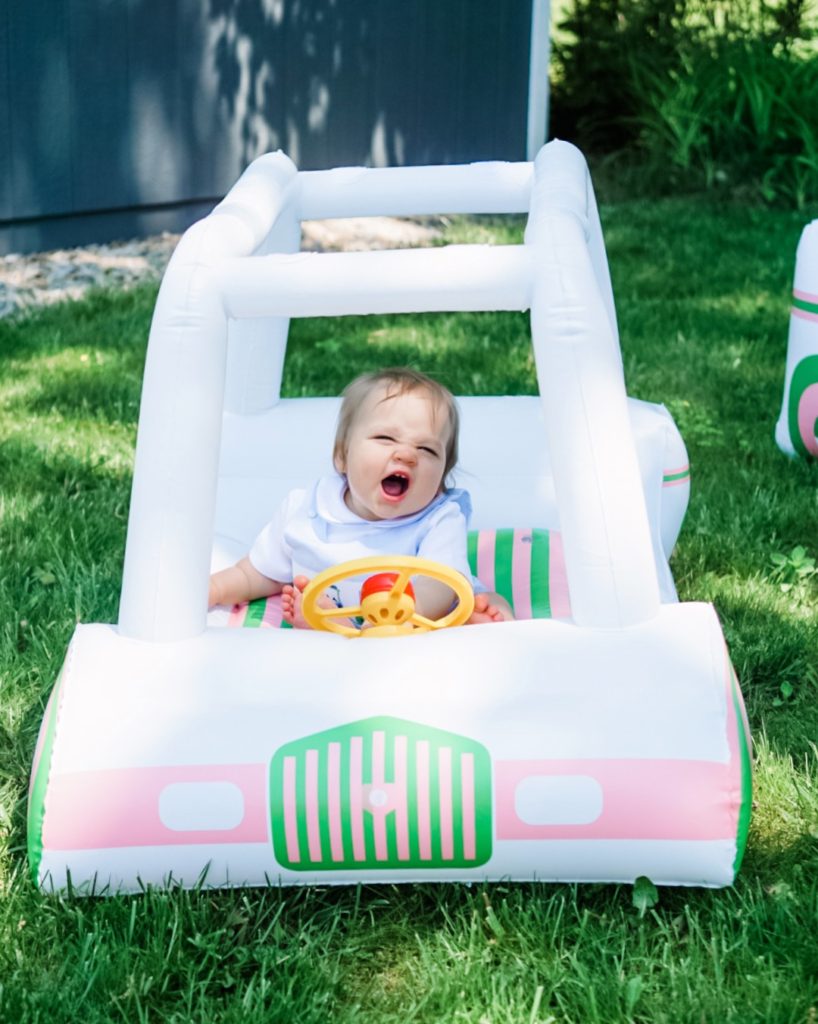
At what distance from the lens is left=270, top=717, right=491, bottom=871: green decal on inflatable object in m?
1.73

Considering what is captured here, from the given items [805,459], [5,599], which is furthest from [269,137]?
[5,599]

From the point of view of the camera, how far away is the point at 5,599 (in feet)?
8.76

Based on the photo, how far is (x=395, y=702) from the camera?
69.5 inches

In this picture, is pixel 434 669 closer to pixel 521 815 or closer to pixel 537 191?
pixel 521 815

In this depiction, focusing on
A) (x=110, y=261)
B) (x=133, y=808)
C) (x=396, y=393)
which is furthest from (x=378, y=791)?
(x=110, y=261)

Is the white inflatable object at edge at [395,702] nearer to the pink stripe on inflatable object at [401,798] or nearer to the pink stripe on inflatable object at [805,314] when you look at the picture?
the pink stripe on inflatable object at [401,798]

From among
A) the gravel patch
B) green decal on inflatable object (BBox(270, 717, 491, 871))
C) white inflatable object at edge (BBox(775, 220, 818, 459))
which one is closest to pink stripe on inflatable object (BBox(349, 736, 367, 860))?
green decal on inflatable object (BBox(270, 717, 491, 871))

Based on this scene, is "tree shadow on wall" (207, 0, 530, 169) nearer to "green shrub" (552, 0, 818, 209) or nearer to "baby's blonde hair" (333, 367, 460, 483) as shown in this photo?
"green shrub" (552, 0, 818, 209)

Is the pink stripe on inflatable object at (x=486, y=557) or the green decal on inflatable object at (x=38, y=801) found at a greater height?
the green decal on inflatable object at (x=38, y=801)

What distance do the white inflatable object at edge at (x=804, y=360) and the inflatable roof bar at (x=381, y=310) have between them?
1.73 meters

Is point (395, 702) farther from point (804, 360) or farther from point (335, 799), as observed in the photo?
point (804, 360)

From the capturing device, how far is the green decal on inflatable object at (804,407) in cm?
343

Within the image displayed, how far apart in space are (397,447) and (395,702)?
547mm

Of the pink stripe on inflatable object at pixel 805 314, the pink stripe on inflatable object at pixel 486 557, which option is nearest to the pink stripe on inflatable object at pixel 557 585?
the pink stripe on inflatable object at pixel 486 557
